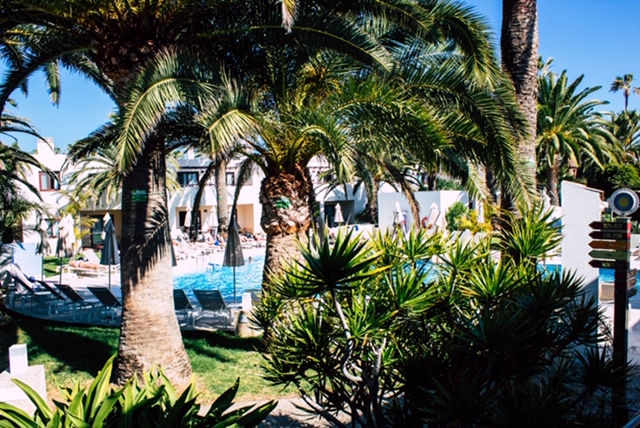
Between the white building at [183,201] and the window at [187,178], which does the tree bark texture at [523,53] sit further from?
the window at [187,178]

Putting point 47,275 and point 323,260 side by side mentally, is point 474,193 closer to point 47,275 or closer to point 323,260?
point 323,260

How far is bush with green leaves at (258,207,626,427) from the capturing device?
15.0ft

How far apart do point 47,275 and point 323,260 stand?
21081 mm

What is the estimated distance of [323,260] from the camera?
4.57m

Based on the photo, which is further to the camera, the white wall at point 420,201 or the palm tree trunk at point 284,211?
the white wall at point 420,201

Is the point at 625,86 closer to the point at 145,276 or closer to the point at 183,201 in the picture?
the point at 183,201

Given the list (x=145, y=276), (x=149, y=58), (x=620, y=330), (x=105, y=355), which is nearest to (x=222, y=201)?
(x=105, y=355)

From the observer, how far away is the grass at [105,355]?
8.13 metres

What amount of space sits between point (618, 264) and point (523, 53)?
3.80 metres

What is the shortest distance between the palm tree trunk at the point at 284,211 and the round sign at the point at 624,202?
15.8 feet

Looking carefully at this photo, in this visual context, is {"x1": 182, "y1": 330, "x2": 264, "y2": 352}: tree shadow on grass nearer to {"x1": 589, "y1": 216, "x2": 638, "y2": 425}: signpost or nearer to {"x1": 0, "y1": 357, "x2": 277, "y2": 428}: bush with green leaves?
{"x1": 589, "y1": 216, "x2": 638, "y2": 425}: signpost

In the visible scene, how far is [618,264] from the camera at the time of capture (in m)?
6.14

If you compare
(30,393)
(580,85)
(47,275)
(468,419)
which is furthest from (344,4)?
(580,85)

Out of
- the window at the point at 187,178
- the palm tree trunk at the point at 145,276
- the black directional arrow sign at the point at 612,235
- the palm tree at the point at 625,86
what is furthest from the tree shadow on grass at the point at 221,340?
the palm tree at the point at 625,86
